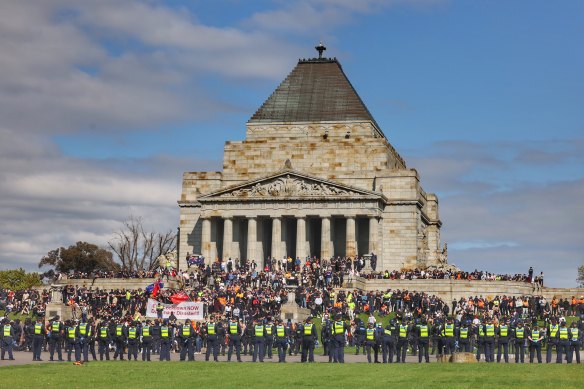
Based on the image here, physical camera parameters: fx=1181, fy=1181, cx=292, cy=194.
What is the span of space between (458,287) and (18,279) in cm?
6834

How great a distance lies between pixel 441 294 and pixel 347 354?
84.4 feet

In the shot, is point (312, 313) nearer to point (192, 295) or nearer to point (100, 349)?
point (192, 295)

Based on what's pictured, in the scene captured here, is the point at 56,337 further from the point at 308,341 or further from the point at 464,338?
the point at 464,338

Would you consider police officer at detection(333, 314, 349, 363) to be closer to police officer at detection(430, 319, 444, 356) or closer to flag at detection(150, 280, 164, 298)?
police officer at detection(430, 319, 444, 356)

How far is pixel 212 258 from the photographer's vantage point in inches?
3693

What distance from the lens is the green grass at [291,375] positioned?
3528 centimetres

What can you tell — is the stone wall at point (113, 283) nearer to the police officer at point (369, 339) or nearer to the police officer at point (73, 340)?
the police officer at point (73, 340)

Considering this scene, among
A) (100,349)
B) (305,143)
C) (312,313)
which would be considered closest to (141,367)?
(100,349)

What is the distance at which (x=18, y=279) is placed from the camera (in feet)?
435

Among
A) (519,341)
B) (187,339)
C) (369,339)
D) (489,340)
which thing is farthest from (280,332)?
Result: (519,341)

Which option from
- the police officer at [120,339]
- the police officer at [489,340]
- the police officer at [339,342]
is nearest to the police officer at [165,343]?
the police officer at [120,339]

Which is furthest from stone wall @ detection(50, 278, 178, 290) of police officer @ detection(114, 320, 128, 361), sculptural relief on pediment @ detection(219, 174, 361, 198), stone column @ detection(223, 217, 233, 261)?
police officer @ detection(114, 320, 128, 361)

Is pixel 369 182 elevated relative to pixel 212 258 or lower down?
elevated

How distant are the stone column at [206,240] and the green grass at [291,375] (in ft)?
163
